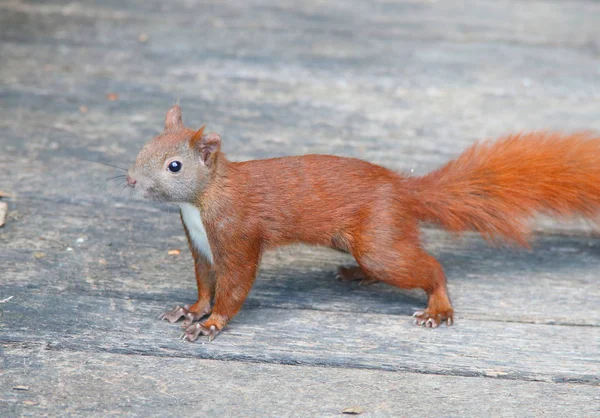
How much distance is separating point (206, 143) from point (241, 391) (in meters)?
0.55

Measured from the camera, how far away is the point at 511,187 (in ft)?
7.11

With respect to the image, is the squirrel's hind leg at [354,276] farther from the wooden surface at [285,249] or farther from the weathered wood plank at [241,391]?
the weathered wood plank at [241,391]

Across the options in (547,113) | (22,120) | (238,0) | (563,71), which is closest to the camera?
(22,120)

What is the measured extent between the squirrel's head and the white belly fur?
1.7 inches

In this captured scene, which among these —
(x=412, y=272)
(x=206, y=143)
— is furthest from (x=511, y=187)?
(x=206, y=143)

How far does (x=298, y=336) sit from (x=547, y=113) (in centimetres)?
190

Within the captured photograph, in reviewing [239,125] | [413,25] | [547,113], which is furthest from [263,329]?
[413,25]

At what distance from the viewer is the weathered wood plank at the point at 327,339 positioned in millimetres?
1813

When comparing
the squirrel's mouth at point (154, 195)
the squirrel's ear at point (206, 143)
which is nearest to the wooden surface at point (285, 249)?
the squirrel's mouth at point (154, 195)

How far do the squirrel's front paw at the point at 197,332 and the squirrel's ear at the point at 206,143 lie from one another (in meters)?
0.37

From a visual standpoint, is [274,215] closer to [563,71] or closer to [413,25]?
[563,71]

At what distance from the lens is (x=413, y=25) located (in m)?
4.38

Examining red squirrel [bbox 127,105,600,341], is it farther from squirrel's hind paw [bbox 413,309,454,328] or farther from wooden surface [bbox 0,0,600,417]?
wooden surface [bbox 0,0,600,417]

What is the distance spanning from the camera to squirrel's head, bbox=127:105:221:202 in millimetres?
1860
